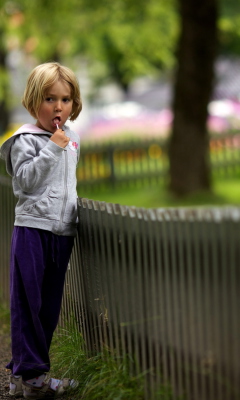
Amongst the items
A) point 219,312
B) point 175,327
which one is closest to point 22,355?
point 175,327

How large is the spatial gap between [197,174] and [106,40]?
52.4 ft

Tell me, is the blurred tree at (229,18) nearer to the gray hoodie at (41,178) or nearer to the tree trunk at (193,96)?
the tree trunk at (193,96)

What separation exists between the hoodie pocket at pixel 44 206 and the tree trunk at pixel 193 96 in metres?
9.60

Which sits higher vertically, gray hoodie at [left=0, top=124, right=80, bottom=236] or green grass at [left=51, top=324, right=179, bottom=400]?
gray hoodie at [left=0, top=124, right=80, bottom=236]

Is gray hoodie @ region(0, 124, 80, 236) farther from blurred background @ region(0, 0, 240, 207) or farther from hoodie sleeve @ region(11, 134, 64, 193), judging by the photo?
blurred background @ region(0, 0, 240, 207)

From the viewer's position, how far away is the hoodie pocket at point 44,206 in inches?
149

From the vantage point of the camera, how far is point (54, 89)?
3.83 meters

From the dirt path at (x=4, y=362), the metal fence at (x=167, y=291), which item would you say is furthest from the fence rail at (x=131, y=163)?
the metal fence at (x=167, y=291)

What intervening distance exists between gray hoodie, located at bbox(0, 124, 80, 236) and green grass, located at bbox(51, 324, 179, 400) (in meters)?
0.68

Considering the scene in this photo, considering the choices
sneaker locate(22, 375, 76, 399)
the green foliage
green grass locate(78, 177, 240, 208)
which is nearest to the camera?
sneaker locate(22, 375, 76, 399)

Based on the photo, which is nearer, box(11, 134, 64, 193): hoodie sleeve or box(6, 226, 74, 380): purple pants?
box(11, 134, 64, 193): hoodie sleeve

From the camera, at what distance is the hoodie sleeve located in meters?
3.66

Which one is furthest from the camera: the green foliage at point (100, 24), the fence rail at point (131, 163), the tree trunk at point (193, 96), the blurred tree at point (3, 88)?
the blurred tree at point (3, 88)

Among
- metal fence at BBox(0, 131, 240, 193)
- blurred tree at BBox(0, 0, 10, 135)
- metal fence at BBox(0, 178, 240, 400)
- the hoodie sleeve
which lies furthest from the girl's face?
blurred tree at BBox(0, 0, 10, 135)
